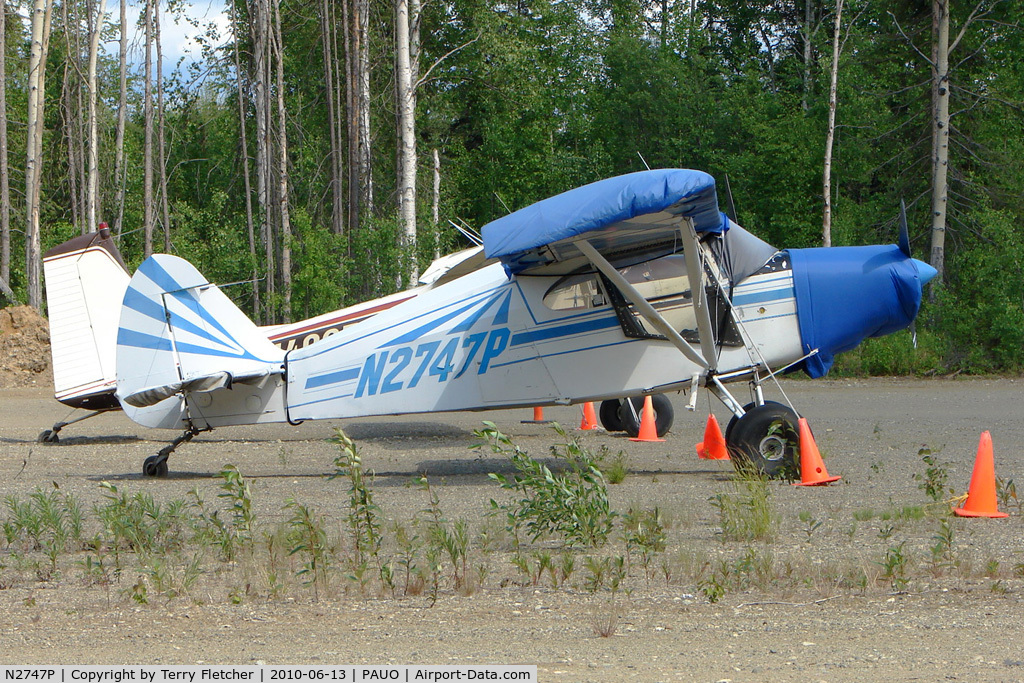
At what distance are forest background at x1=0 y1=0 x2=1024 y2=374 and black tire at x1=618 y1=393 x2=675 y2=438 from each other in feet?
25.9

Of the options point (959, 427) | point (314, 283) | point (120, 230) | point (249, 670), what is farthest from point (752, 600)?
point (120, 230)

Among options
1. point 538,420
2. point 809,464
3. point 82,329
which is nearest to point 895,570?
point 809,464

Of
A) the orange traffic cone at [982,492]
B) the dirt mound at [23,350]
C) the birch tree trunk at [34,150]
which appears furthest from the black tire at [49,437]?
the birch tree trunk at [34,150]

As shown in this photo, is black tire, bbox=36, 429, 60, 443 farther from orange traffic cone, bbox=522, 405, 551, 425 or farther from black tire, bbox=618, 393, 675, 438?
black tire, bbox=618, 393, 675, 438

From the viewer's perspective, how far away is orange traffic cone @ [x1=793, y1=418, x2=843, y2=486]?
821 cm

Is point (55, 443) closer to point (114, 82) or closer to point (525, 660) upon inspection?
point (525, 660)

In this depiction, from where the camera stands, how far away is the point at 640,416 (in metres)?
12.1

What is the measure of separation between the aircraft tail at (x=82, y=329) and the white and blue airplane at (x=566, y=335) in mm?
2274

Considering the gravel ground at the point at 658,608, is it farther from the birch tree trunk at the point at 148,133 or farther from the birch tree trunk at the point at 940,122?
the birch tree trunk at the point at 148,133

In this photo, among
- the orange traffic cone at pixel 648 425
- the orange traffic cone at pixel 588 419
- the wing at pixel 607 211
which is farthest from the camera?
the orange traffic cone at pixel 588 419

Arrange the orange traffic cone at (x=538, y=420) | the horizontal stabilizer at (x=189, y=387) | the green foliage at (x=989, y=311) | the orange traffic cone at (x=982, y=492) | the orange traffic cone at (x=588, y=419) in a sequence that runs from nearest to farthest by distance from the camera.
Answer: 1. the orange traffic cone at (x=982, y=492)
2. the horizontal stabilizer at (x=189, y=387)
3. the orange traffic cone at (x=588, y=419)
4. the orange traffic cone at (x=538, y=420)
5. the green foliage at (x=989, y=311)

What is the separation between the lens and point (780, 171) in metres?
27.1

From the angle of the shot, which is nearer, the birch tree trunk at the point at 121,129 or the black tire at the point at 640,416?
the black tire at the point at 640,416

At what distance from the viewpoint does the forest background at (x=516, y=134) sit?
67.4 feet
